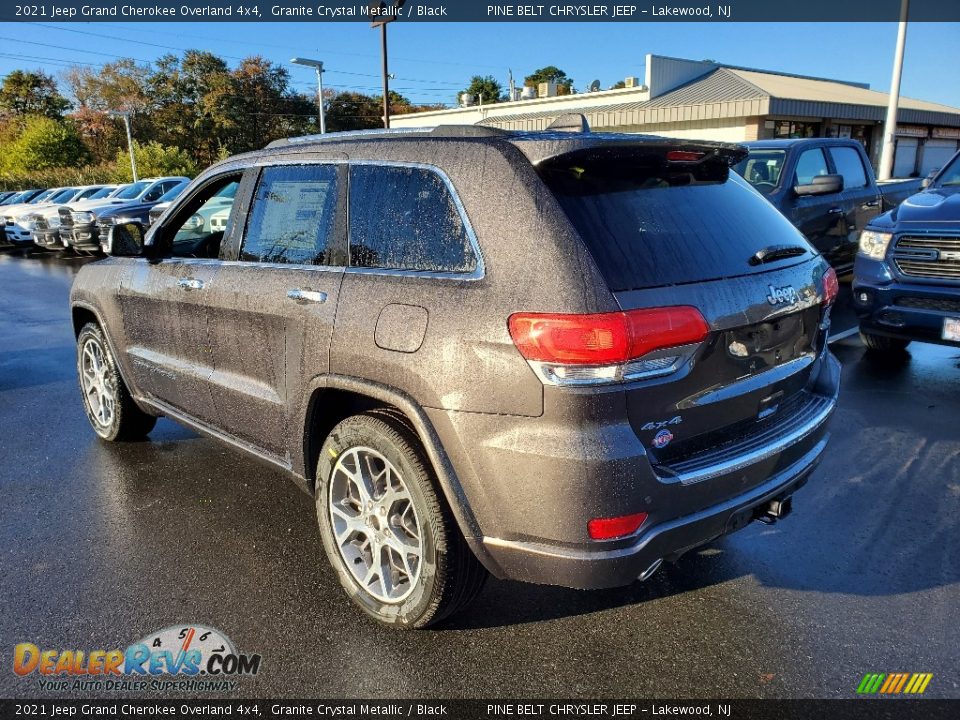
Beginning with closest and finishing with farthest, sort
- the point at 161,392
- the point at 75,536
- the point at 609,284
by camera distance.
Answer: the point at 609,284 → the point at 75,536 → the point at 161,392

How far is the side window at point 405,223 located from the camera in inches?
101

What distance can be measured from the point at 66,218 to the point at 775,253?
18.9 metres

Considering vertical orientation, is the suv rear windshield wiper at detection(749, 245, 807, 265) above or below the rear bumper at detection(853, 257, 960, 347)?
above

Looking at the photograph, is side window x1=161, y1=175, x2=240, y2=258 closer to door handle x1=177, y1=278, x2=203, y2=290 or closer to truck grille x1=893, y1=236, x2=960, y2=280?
door handle x1=177, y1=278, x2=203, y2=290

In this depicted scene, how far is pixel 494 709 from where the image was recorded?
2404mm

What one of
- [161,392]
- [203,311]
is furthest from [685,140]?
[161,392]

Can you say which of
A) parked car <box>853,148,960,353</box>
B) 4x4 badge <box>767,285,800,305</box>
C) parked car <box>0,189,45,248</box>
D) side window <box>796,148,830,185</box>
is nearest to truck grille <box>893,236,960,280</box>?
parked car <box>853,148,960,353</box>

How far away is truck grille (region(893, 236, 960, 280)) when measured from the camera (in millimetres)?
5297

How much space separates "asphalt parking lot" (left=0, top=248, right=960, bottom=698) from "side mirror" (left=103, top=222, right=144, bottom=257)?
133 cm

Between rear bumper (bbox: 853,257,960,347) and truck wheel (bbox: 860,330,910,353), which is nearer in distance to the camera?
rear bumper (bbox: 853,257,960,347)

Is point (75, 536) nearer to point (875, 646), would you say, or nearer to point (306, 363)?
point (306, 363)

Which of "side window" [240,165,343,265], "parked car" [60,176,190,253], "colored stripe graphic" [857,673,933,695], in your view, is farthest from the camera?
"parked car" [60,176,190,253]

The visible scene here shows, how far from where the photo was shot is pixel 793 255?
2904 mm

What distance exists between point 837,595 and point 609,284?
1.76 meters
